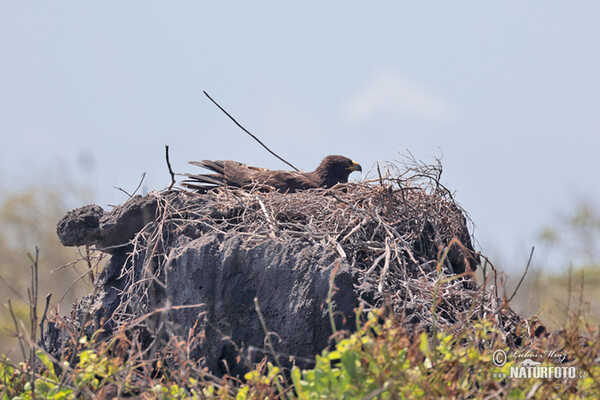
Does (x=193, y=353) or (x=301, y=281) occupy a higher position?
(x=301, y=281)

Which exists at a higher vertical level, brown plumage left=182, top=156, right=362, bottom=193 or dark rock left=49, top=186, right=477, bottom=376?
brown plumage left=182, top=156, right=362, bottom=193

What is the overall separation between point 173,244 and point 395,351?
300 cm

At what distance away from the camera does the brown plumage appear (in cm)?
780

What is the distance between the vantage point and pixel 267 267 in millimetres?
5273

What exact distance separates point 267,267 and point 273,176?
2.83 m

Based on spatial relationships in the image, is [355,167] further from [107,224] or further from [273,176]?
[107,224]

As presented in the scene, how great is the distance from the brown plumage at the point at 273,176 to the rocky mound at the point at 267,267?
3.75 ft

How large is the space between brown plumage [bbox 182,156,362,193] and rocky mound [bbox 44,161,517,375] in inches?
45.0

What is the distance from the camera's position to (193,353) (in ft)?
17.4

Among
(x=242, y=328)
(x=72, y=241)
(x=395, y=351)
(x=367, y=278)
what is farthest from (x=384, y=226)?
(x=72, y=241)

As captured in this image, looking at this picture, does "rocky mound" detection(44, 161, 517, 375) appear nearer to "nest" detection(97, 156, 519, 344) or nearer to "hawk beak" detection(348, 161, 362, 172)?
"nest" detection(97, 156, 519, 344)

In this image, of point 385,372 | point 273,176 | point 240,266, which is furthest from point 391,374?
point 273,176

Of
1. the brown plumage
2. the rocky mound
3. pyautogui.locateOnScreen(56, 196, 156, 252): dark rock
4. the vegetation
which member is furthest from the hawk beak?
the vegetation

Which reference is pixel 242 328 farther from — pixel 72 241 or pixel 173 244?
pixel 72 241
